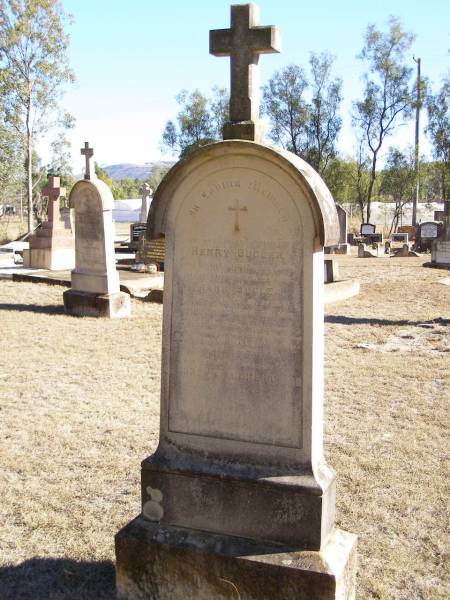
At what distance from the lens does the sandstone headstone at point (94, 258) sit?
10.4 meters

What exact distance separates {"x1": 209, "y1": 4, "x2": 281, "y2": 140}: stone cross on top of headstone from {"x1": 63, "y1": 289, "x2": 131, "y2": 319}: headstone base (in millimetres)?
7404

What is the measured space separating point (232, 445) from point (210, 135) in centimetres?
4532

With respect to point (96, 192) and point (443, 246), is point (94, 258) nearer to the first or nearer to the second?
point (96, 192)

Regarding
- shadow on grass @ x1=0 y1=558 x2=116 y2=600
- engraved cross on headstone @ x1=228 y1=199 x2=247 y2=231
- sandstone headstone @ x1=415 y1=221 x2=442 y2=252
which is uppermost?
sandstone headstone @ x1=415 y1=221 x2=442 y2=252

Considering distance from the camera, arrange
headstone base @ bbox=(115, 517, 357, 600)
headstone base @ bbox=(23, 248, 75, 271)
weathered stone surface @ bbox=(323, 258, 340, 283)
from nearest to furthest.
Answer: headstone base @ bbox=(115, 517, 357, 600), weathered stone surface @ bbox=(323, 258, 340, 283), headstone base @ bbox=(23, 248, 75, 271)

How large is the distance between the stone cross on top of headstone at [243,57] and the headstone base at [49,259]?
1509 cm

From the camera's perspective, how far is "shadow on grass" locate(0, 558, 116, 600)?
317 cm

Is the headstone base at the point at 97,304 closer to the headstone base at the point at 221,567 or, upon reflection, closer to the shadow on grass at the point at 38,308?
the shadow on grass at the point at 38,308

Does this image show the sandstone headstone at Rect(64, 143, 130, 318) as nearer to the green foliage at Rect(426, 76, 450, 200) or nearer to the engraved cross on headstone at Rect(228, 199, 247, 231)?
the engraved cross on headstone at Rect(228, 199, 247, 231)

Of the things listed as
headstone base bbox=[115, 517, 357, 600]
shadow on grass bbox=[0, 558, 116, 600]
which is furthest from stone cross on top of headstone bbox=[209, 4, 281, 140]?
shadow on grass bbox=[0, 558, 116, 600]

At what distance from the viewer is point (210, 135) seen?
4653 centimetres

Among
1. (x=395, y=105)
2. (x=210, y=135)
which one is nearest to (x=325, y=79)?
(x=395, y=105)

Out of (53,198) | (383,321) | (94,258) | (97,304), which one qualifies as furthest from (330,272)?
(53,198)

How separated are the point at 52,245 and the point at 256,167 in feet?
50.5
